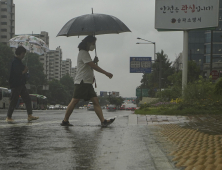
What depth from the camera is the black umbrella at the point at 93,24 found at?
9234 mm

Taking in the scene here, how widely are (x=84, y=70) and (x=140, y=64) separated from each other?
35531 mm

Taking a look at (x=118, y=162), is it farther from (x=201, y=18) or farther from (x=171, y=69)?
(x=171, y=69)

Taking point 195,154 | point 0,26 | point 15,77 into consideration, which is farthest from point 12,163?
point 0,26

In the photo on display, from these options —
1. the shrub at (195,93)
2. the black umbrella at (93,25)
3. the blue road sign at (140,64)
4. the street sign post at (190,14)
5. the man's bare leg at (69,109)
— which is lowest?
the man's bare leg at (69,109)

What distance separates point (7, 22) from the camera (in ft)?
424

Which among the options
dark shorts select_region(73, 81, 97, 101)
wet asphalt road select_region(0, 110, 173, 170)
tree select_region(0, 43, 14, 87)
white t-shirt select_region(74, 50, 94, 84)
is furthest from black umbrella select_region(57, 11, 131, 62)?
tree select_region(0, 43, 14, 87)

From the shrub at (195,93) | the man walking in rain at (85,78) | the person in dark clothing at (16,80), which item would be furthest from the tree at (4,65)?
the man walking in rain at (85,78)

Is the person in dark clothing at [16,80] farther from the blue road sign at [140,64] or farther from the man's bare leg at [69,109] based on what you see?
the blue road sign at [140,64]

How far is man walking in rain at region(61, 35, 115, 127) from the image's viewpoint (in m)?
8.00

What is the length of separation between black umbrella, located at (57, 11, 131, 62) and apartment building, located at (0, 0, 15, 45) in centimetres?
12215

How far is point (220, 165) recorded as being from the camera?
122 inches

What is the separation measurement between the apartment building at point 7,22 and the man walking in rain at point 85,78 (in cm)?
12353

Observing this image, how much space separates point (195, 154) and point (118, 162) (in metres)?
0.82

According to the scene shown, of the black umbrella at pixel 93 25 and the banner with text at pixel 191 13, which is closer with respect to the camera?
the black umbrella at pixel 93 25
